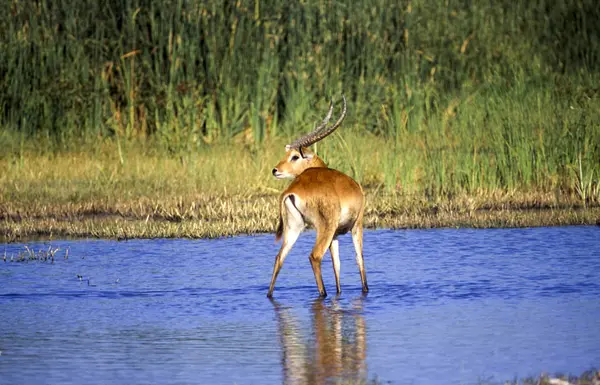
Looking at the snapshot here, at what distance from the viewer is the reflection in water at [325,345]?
6770mm

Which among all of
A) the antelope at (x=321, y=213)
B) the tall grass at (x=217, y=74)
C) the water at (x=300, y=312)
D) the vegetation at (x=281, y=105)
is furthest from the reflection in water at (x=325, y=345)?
the tall grass at (x=217, y=74)

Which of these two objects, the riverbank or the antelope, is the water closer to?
the antelope

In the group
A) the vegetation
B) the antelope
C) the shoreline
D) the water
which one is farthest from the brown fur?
the vegetation

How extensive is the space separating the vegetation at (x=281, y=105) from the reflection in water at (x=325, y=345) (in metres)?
5.02

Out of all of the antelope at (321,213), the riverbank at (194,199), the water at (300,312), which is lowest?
the riverbank at (194,199)

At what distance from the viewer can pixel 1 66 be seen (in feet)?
62.3

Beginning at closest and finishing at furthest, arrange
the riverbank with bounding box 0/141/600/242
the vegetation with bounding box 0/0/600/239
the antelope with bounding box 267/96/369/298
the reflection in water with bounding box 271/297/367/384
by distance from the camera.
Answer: the reflection in water with bounding box 271/297/367/384, the antelope with bounding box 267/96/369/298, the riverbank with bounding box 0/141/600/242, the vegetation with bounding box 0/0/600/239

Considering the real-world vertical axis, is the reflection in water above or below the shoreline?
above

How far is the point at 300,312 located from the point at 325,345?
45.9 inches

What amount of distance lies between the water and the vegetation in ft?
7.42

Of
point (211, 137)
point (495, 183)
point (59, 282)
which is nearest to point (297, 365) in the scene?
point (59, 282)

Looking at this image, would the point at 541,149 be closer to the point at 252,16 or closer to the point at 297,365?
the point at 252,16

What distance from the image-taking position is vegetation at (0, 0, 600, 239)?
15.0m

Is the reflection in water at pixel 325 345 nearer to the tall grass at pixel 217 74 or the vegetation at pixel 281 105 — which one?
the vegetation at pixel 281 105
